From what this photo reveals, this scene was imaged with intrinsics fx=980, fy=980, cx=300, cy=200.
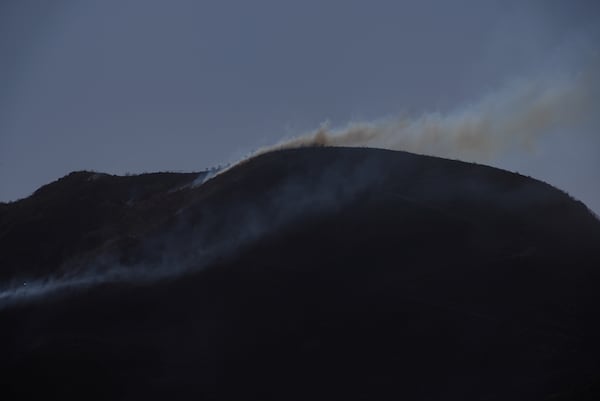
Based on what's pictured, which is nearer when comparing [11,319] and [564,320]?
[564,320]

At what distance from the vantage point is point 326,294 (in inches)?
1639

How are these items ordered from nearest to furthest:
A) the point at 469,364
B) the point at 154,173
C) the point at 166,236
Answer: the point at 469,364, the point at 166,236, the point at 154,173

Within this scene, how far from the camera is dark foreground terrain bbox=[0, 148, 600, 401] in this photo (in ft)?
129

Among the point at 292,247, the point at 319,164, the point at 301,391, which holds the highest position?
the point at 319,164

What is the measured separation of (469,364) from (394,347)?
3.07 meters

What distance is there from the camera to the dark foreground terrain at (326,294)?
39.2m

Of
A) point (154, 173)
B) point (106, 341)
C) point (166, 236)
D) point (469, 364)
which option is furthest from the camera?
point (154, 173)

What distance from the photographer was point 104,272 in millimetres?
44312

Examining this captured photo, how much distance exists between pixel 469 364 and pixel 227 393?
9713mm

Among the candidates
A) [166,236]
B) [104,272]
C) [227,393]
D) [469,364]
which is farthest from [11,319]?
Result: [469,364]

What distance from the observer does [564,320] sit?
40.1 m

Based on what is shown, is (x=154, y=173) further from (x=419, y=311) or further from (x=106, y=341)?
(x=419, y=311)

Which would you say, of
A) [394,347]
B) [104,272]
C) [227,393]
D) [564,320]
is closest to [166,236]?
[104,272]

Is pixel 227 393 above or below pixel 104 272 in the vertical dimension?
below
